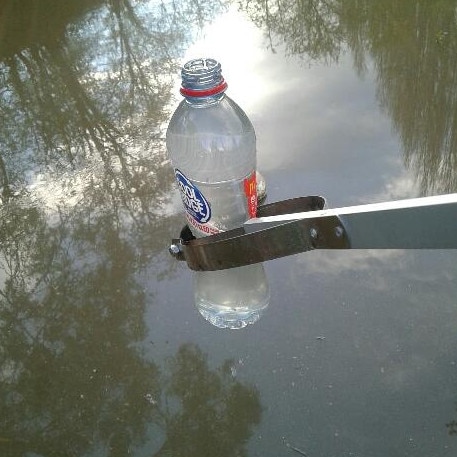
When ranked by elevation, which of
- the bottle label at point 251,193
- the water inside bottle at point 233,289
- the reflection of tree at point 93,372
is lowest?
the reflection of tree at point 93,372

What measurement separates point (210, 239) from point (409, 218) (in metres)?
0.39

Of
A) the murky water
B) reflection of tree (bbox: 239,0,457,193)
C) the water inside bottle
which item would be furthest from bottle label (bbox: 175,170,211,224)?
reflection of tree (bbox: 239,0,457,193)

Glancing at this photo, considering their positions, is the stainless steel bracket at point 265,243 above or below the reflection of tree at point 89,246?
above

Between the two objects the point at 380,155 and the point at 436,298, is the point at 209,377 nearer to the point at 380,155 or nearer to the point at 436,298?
the point at 436,298

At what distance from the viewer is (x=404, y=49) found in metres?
4.00

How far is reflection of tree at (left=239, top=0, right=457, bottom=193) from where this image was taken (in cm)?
322

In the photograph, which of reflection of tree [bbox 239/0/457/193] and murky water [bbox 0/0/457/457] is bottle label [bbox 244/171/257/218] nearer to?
murky water [bbox 0/0/457/457]

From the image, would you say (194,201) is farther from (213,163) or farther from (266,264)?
(266,264)

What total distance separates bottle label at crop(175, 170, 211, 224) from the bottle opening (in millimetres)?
190

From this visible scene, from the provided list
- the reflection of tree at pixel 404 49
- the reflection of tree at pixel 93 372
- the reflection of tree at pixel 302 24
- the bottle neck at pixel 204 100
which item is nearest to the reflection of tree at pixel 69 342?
the reflection of tree at pixel 93 372

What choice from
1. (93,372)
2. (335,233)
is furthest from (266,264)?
(335,233)

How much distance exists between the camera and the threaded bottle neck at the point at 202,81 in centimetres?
100

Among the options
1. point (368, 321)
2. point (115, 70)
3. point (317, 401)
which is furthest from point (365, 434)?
point (115, 70)

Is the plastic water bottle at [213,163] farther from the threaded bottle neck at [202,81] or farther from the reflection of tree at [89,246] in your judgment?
the reflection of tree at [89,246]
